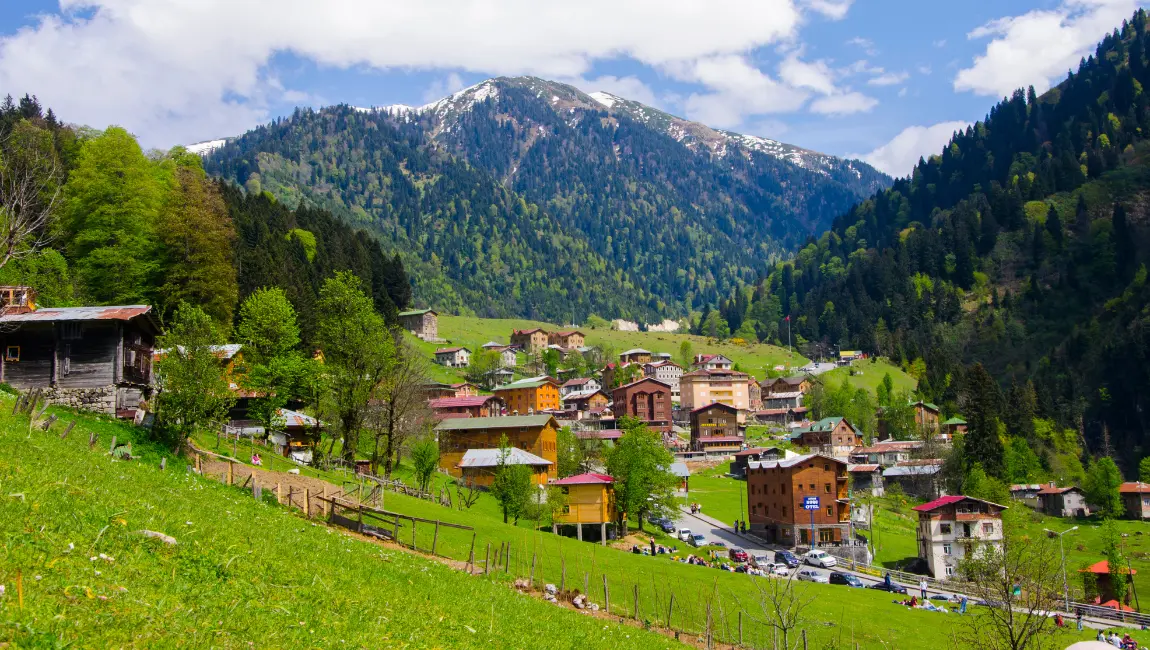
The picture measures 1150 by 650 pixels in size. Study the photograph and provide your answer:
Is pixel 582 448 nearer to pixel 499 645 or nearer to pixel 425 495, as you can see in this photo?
pixel 425 495

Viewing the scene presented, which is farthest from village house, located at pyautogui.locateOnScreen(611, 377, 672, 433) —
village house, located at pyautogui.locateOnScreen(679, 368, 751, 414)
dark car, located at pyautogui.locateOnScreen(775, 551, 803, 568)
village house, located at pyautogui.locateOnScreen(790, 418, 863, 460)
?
dark car, located at pyautogui.locateOnScreen(775, 551, 803, 568)

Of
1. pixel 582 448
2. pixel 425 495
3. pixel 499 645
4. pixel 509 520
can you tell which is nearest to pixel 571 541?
pixel 425 495

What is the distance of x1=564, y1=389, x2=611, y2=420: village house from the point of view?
17250 centimetres

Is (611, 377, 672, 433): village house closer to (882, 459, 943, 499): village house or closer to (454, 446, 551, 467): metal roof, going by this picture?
(882, 459, 943, 499): village house

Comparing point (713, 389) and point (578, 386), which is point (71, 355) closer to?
point (578, 386)

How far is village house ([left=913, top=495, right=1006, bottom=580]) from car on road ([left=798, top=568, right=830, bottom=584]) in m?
18.3

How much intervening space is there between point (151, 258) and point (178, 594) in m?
60.5

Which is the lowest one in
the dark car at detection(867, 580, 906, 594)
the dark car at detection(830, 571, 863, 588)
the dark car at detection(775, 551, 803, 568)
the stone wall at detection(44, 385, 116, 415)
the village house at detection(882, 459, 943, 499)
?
the dark car at detection(867, 580, 906, 594)

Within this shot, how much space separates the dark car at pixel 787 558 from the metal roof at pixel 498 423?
3261 cm

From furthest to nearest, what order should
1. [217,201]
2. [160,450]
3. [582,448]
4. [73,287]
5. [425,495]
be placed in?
[582,448] → [217,201] → [73,287] → [425,495] → [160,450]

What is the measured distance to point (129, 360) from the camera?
146ft

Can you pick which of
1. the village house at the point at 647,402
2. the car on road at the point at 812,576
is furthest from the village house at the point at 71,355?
the village house at the point at 647,402

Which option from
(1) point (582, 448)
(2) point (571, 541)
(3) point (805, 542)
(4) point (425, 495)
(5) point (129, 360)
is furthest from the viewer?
(1) point (582, 448)

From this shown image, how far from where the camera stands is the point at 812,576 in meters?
68.1
